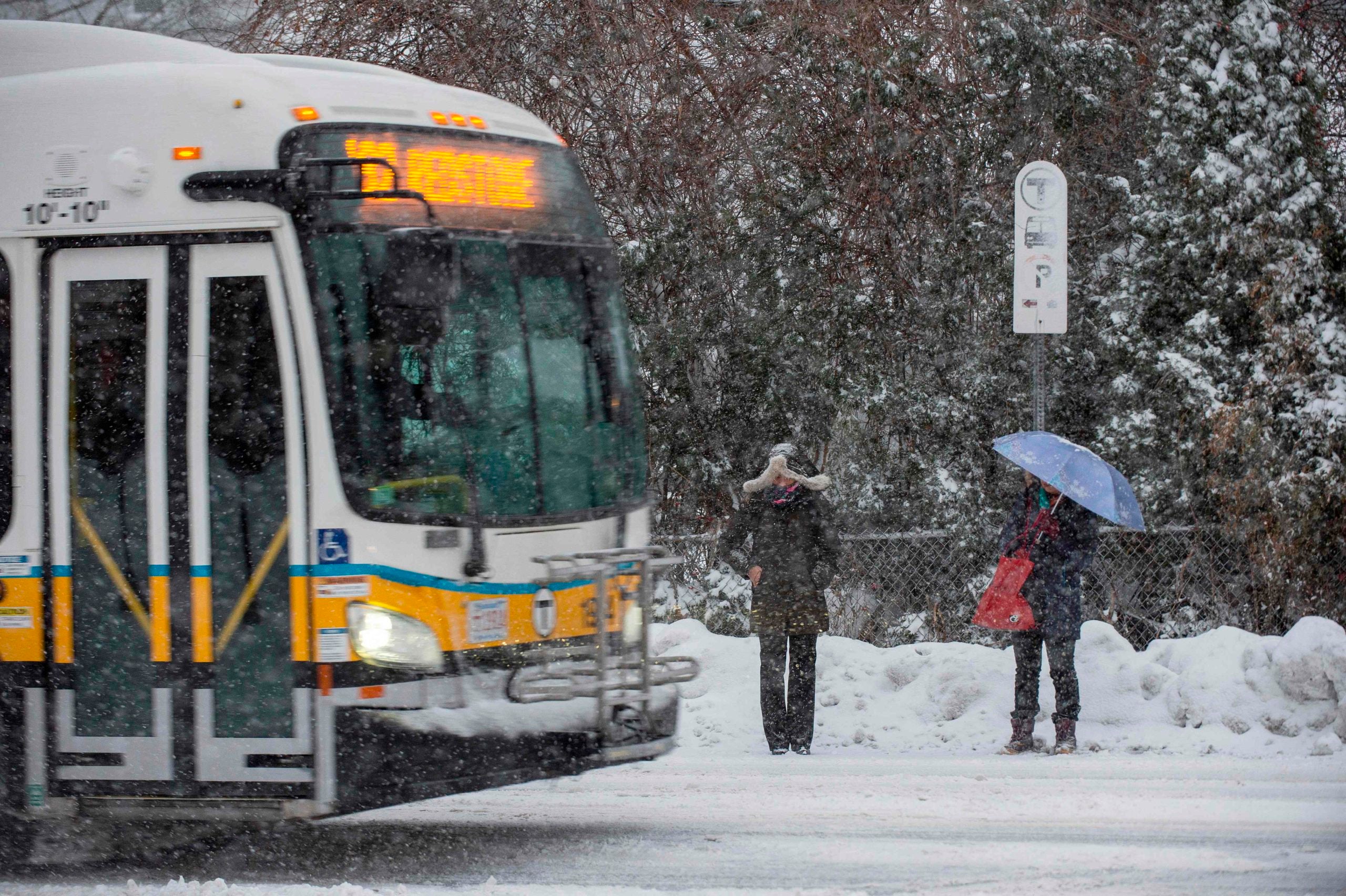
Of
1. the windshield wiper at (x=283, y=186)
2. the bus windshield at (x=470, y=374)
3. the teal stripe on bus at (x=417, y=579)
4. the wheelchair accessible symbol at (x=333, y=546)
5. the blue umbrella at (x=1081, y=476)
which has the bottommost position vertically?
the teal stripe on bus at (x=417, y=579)

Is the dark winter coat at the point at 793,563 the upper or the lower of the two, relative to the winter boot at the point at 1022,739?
upper

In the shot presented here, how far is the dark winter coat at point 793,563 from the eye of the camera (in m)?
8.61

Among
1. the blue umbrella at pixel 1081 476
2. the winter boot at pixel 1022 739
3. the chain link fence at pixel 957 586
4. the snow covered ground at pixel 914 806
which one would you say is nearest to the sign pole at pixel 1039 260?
the blue umbrella at pixel 1081 476

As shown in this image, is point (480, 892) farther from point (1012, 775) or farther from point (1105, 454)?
point (1105, 454)

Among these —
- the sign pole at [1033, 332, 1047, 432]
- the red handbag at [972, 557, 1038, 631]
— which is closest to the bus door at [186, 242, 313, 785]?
the red handbag at [972, 557, 1038, 631]

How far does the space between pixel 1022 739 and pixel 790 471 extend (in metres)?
2.00

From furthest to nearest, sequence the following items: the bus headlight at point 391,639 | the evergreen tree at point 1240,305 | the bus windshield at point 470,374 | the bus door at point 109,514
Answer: the evergreen tree at point 1240,305
the bus door at point 109,514
the bus windshield at point 470,374
the bus headlight at point 391,639

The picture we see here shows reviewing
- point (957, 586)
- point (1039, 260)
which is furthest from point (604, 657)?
point (957, 586)

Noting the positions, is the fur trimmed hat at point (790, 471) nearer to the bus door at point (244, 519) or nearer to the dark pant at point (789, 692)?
the dark pant at point (789, 692)

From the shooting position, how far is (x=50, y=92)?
244 inches

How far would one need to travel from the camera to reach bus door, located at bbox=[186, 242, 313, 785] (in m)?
5.71

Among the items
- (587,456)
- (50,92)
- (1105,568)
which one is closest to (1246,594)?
(1105,568)

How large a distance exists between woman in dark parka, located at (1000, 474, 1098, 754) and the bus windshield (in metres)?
2.93

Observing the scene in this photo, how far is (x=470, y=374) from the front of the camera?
19.7 feet
